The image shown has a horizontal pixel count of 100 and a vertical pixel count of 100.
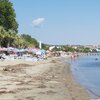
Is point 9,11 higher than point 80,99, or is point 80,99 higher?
point 9,11

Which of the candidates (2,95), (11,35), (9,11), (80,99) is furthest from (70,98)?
(11,35)

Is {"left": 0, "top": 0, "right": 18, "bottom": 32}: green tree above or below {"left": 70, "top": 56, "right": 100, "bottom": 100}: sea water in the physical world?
above

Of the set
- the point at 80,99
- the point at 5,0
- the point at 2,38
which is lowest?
the point at 80,99

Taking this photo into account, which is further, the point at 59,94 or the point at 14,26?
the point at 14,26

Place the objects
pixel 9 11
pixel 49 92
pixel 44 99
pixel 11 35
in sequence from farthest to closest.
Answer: pixel 11 35 → pixel 9 11 → pixel 49 92 → pixel 44 99

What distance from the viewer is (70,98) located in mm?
18766

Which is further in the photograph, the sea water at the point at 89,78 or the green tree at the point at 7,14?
the green tree at the point at 7,14

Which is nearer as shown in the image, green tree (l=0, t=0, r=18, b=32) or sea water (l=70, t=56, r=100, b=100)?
sea water (l=70, t=56, r=100, b=100)

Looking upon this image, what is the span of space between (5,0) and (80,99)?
253 feet

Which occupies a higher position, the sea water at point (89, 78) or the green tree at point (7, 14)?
the green tree at point (7, 14)

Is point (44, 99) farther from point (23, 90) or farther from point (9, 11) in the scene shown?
point (9, 11)

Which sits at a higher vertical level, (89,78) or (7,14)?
(7,14)

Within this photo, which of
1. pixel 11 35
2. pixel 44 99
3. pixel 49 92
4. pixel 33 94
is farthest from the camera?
pixel 11 35

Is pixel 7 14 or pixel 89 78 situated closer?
pixel 89 78
